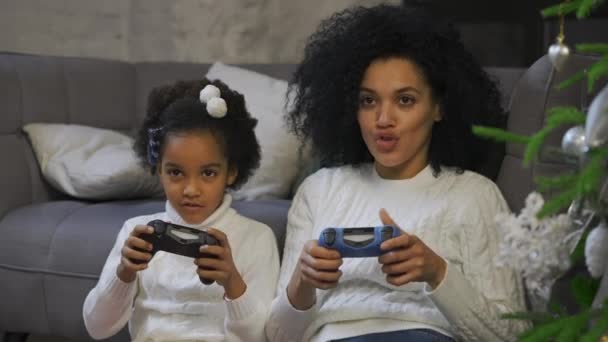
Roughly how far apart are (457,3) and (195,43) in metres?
0.95

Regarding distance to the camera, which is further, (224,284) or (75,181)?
(75,181)

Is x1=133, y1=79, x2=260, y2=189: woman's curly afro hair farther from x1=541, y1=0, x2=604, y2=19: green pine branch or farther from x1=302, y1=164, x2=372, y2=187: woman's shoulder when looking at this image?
x1=541, y1=0, x2=604, y2=19: green pine branch

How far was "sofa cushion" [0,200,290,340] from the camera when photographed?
2.17m

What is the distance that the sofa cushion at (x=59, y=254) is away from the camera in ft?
7.13

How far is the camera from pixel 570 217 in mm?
1145

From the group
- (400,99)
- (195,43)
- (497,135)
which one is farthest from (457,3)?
(497,135)

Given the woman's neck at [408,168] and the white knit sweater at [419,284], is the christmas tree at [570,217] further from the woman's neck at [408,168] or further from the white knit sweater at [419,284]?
the woman's neck at [408,168]

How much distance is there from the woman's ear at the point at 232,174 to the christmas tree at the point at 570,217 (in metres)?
0.69

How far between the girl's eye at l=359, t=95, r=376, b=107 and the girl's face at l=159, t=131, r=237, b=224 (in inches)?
10.1

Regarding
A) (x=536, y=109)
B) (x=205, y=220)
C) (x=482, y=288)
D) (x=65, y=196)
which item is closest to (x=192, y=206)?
(x=205, y=220)

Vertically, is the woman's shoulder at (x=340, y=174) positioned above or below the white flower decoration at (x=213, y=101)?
below

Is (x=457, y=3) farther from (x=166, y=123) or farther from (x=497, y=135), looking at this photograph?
(x=497, y=135)

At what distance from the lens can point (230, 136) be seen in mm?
1713

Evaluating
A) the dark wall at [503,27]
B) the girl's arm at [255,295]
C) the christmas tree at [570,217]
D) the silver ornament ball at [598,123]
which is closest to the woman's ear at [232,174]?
the girl's arm at [255,295]
